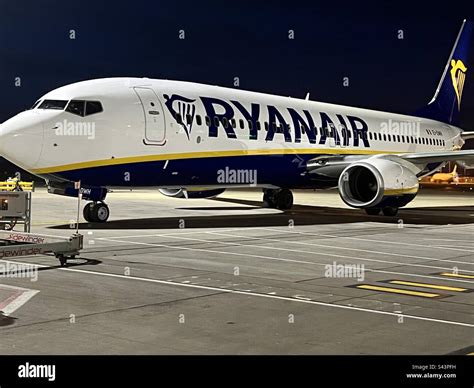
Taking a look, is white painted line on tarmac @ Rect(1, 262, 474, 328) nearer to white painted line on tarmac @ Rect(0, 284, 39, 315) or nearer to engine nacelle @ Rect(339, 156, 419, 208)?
white painted line on tarmac @ Rect(0, 284, 39, 315)

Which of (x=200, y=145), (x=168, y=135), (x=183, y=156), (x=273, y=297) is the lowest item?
(x=273, y=297)

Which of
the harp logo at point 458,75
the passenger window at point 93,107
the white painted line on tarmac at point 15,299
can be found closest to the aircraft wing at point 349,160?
the passenger window at point 93,107

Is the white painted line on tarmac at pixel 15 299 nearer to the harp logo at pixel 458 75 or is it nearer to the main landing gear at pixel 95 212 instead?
the main landing gear at pixel 95 212

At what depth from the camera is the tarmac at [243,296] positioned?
5844mm

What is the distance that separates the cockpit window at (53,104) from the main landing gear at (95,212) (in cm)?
257

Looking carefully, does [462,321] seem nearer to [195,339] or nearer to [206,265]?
[195,339]

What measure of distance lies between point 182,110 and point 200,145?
104 centimetres

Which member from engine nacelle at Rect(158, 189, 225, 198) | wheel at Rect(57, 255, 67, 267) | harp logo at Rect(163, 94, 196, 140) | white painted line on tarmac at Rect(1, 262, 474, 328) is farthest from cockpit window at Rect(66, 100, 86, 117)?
white painted line on tarmac at Rect(1, 262, 474, 328)

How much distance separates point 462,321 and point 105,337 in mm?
3501

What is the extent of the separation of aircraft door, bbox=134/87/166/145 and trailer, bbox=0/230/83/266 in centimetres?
673

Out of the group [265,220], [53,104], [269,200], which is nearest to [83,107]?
[53,104]

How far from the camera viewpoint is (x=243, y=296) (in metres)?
7.98

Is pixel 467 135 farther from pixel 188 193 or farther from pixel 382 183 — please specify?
pixel 188 193
